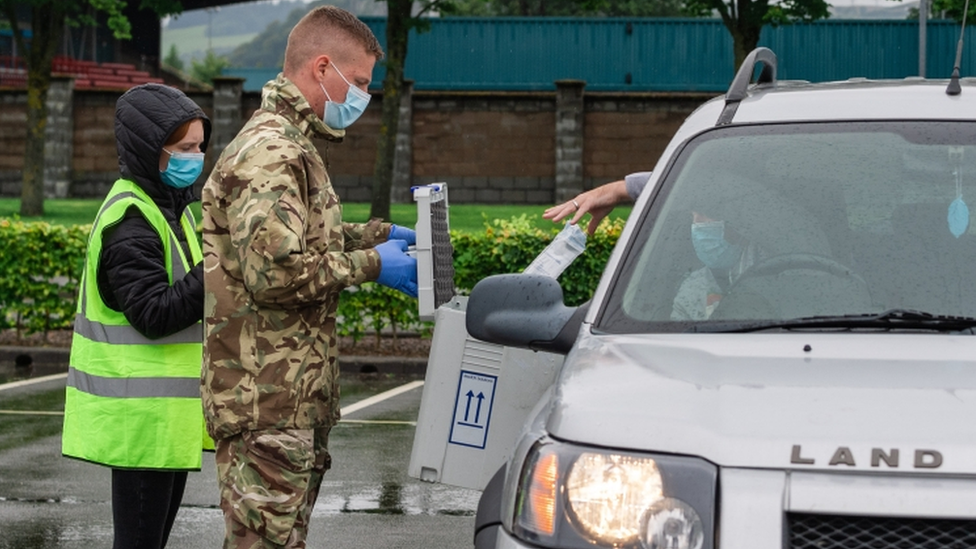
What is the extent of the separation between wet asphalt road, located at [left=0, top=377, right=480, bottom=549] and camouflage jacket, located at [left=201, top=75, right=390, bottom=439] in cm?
273

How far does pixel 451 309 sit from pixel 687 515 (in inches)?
69.2

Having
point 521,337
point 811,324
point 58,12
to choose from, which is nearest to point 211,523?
point 521,337

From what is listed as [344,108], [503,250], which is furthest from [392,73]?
[344,108]

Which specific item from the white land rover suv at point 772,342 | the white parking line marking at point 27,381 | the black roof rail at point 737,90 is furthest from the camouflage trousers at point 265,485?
the white parking line marking at point 27,381

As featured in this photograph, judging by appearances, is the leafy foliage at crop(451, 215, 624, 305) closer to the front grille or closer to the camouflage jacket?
the camouflage jacket

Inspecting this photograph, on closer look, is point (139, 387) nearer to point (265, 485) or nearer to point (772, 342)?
point (265, 485)

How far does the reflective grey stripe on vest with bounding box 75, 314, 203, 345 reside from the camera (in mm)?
4434

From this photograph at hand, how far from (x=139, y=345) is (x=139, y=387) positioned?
0.44ft

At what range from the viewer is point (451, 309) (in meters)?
4.22

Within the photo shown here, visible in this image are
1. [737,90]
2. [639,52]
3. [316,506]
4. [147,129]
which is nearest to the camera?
[737,90]

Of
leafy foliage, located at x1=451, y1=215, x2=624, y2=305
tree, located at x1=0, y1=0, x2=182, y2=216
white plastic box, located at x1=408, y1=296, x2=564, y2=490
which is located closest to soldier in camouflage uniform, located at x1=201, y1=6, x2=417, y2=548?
white plastic box, located at x1=408, y1=296, x2=564, y2=490

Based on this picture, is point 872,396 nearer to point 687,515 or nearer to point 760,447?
point 760,447

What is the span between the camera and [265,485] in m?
3.79

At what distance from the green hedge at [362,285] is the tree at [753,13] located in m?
12.4
